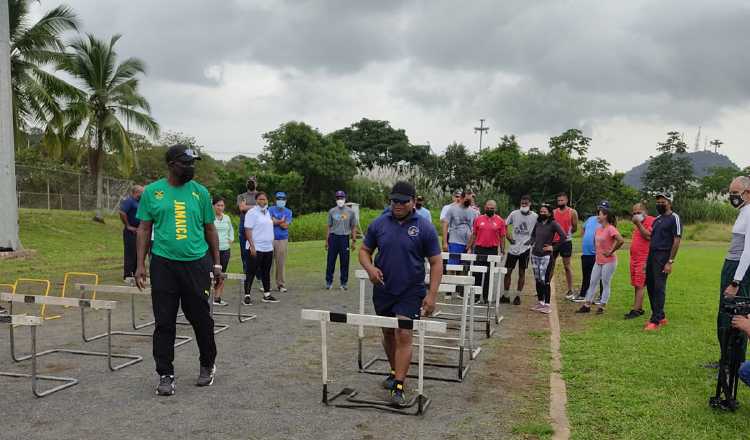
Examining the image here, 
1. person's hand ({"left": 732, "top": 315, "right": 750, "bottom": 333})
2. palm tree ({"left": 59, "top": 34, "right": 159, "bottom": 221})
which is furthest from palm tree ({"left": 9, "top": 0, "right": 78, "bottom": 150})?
person's hand ({"left": 732, "top": 315, "right": 750, "bottom": 333})

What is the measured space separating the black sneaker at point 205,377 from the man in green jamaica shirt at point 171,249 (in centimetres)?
30

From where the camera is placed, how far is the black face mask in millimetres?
5387

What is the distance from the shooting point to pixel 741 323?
4688mm

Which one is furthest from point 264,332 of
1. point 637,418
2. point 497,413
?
point 637,418

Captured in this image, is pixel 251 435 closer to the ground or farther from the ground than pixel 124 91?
closer to the ground

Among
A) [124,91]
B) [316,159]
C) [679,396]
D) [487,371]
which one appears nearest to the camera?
[679,396]

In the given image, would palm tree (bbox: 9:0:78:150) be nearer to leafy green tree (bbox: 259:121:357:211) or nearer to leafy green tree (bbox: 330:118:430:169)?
leafy green tree (bbox: 259:121:357:211)

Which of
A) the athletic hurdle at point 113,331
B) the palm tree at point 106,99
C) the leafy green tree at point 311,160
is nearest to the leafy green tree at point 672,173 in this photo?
the leafy green tree at point 311,160

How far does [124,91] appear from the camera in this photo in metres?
30.1

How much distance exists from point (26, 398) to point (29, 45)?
2273 cm

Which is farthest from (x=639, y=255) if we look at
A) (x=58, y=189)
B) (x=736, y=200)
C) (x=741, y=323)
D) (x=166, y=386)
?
(x=58, y=189)

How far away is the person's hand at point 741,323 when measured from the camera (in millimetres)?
4648

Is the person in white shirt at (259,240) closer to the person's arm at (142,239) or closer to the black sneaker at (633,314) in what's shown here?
the person's arm at (142,239)

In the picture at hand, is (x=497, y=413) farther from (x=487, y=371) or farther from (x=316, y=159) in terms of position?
(x=316, y=159)
